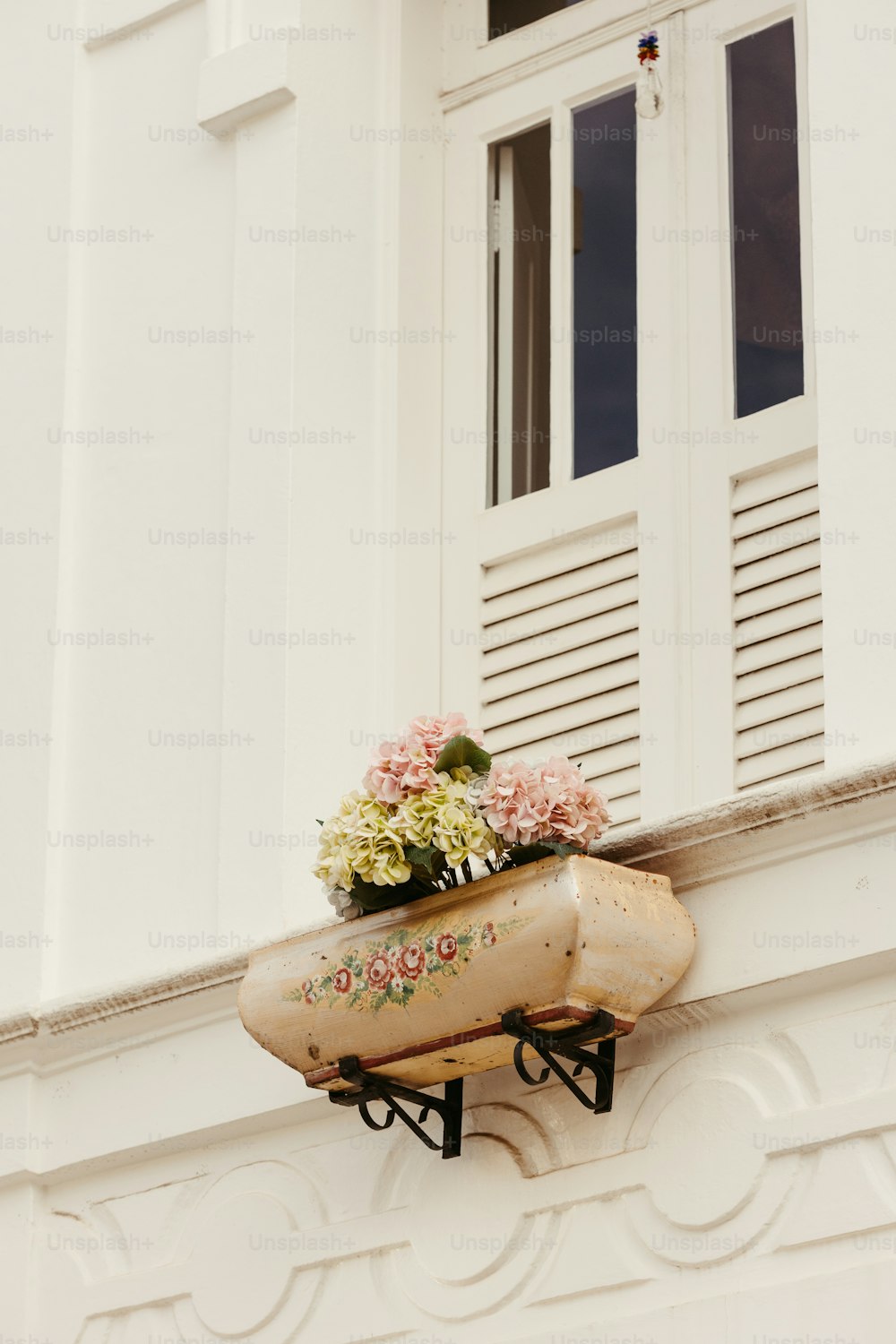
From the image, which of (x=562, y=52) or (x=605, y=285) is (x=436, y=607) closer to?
Answer: (x=605, y=285)

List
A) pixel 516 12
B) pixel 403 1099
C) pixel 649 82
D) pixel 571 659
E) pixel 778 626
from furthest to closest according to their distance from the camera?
pixel 516 12 → pixel 649 82 → pixel 571 659 → pixel 778 626 → pixel 403 1099

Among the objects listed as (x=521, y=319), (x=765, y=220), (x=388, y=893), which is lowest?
(x=388, y=893)

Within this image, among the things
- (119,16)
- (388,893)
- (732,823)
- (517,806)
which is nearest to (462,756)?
(517,806)

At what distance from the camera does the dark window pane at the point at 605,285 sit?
21.4 ft

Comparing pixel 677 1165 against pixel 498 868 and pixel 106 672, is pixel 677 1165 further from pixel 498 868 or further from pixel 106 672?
pixel 106 672

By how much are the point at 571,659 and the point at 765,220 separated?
1.25 meters

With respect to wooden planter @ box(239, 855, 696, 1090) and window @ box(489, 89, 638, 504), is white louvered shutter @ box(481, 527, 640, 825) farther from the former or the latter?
wooden planter @ box(239, 855, 696, 1090)

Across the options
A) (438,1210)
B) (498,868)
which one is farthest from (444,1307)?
(498,868)

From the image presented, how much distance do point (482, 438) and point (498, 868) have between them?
5.82 feet

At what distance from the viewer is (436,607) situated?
6.59m

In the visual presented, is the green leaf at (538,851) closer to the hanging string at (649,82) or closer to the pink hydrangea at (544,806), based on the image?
the pink hydrangea at (544,806)

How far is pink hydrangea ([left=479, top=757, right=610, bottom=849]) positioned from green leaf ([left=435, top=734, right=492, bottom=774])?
108mm

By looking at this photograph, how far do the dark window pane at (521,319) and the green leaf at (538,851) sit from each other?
5.39 feet

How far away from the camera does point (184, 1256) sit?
588cm
